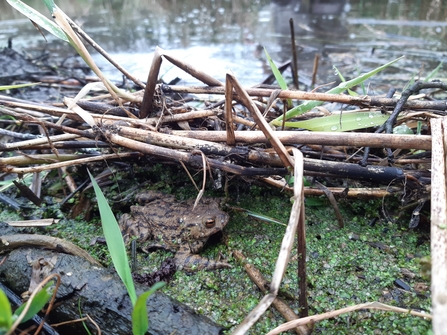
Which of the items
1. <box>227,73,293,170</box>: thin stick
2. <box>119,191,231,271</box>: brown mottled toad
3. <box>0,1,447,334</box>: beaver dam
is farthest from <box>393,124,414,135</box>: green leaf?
<box>119,191,231,271</box>: brown mottled toad

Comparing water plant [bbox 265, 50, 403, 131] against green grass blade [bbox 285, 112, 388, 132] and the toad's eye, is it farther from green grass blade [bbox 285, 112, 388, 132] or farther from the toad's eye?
the toad's eye

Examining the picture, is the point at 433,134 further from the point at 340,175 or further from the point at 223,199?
the point at 223,199

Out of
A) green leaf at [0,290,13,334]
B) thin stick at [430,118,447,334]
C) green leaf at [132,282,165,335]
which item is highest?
thin stick at [430,118,447,334]

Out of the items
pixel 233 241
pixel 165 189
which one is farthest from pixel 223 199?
pixel 165 189

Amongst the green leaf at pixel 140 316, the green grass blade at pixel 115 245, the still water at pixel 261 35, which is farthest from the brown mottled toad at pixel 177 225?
the still water at pixel 261 35

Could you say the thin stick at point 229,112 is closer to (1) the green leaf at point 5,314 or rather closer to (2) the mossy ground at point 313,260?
(2) the mossy ground at point 313,260

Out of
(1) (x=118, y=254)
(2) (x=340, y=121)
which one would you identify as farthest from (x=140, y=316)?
(2) (x=340, y=121)

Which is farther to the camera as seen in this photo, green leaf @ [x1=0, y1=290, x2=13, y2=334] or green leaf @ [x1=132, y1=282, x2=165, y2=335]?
green leaf @ [x1=132, y1=282, x2=165, y2=335]
